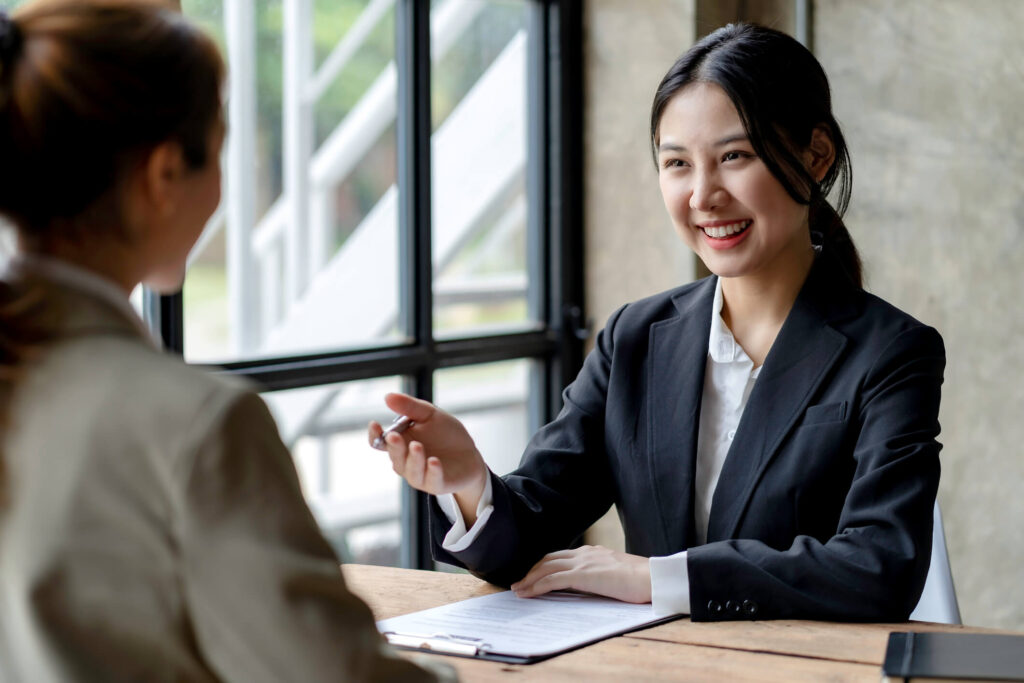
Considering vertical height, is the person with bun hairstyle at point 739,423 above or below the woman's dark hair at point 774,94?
below

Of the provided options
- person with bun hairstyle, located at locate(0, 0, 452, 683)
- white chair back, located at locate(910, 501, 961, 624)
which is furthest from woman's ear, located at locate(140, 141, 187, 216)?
white chair back, located at locate(910, 501, 961, 624)

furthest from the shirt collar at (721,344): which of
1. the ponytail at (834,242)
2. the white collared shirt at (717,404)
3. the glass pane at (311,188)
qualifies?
the glass pane at (311,188)

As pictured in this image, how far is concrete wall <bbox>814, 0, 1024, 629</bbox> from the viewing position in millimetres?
3514

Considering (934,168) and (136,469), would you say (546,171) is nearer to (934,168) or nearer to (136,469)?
(934,168)

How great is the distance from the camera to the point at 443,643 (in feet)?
4.81

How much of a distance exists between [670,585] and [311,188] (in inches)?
89.4

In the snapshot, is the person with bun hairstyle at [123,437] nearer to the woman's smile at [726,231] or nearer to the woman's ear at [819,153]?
the woman's smile at [726,231]

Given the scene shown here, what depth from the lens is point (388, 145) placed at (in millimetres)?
3404

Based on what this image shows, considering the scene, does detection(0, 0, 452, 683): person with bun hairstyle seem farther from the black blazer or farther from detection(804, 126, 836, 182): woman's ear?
detection(804, 126, 836, 182): woman's ear

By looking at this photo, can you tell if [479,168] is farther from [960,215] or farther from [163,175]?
[163,175]

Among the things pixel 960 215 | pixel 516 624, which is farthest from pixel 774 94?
pixel 960 215

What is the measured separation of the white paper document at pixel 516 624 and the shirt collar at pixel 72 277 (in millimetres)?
686

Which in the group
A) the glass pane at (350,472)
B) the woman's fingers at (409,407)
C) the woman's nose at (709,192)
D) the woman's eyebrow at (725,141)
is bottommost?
the glass pane at (350,472)

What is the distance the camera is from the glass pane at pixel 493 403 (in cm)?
362
